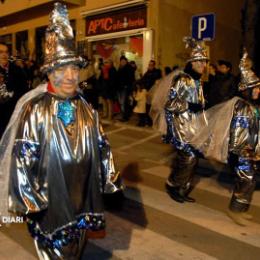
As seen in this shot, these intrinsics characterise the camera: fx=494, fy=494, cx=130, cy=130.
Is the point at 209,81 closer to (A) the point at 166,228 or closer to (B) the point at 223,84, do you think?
(B) the point at 223,84

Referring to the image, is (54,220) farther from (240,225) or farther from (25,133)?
(240,225)

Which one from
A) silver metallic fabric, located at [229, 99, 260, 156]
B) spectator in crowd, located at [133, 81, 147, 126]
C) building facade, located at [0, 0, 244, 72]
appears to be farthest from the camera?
building facade, located at [0, 0, 244, 72]

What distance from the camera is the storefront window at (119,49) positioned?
16969 millimetres

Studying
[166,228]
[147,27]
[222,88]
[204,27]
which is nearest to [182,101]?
[166,228]

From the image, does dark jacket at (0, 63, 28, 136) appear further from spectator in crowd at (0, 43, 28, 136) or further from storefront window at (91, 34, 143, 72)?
→ storefront window at (91, 34, 143, 72)

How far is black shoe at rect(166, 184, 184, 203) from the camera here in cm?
663

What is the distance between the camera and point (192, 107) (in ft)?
20.7

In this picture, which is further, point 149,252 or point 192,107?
point 192,107

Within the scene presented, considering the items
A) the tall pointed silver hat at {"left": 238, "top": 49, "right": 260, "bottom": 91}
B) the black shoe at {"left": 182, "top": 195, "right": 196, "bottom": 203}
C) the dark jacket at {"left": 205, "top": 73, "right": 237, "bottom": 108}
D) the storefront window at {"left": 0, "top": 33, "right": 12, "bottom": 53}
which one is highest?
the storefront window at {"left": 0, "top": 33, "right": 12, "bottom": 53}

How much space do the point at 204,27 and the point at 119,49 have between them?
7748 mm

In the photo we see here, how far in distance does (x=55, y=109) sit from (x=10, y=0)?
22.8m

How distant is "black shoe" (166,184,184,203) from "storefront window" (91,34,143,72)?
1053 cm

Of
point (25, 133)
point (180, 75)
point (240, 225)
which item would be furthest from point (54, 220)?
point (180, 75)

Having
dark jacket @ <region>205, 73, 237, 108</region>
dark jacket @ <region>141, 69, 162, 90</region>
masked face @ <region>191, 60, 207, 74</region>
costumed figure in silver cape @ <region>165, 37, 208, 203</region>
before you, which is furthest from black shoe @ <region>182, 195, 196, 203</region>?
dark jacket @ <region>141, 69, 162, 90</region>
